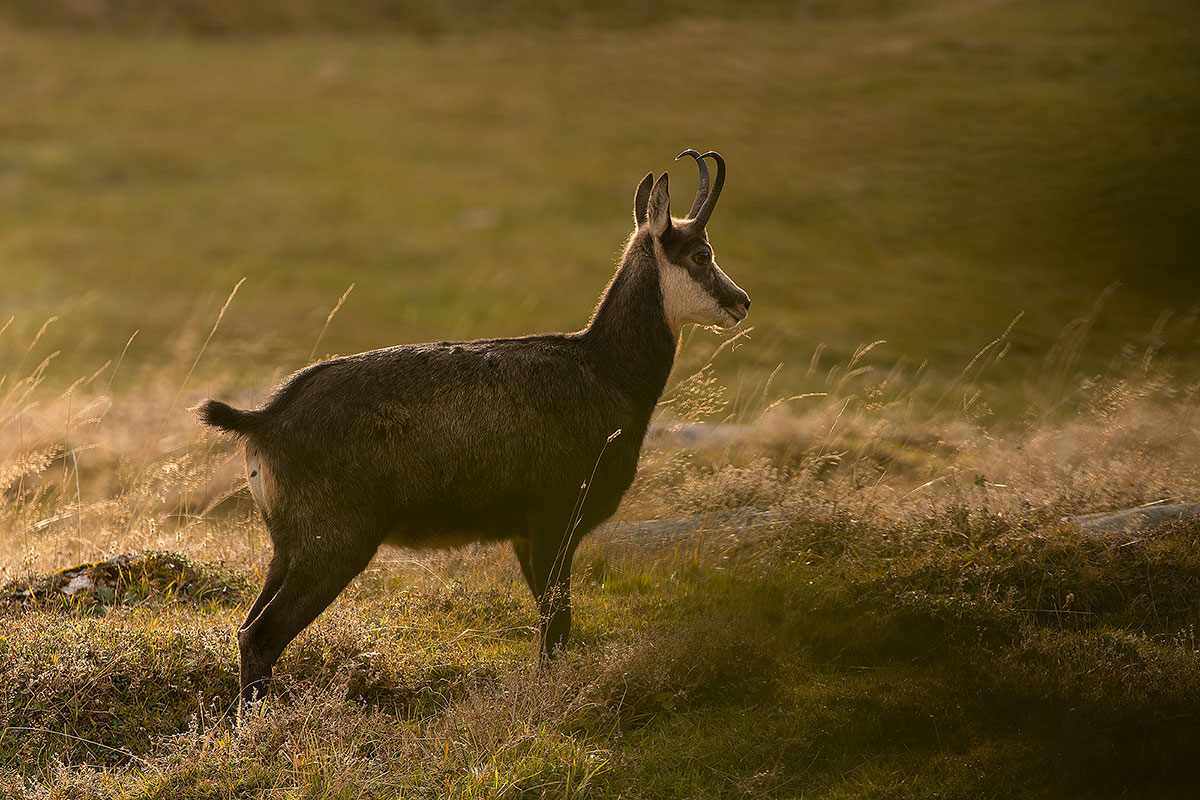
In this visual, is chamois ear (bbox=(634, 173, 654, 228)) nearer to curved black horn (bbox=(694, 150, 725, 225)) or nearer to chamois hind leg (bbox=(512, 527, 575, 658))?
curved black horn (bbox=(694, 150, 725, 225))

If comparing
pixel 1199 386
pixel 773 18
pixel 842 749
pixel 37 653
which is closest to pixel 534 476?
pixel 842 749

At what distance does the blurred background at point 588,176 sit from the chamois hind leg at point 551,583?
4.94 meters

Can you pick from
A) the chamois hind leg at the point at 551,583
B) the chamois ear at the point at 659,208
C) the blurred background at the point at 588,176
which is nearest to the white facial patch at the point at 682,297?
the chamois ear at the point at 659,208

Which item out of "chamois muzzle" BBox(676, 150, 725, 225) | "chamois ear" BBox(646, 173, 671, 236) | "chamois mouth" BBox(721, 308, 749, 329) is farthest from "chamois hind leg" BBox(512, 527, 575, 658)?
"chamois muzzle" BBox(676, 150, 725, 225)

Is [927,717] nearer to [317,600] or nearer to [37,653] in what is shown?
[317,600]

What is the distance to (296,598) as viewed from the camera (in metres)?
6.02

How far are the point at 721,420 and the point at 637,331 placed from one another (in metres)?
10.6

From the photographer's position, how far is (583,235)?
53562 millimetres

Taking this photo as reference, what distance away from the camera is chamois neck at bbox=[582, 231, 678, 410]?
281 inches

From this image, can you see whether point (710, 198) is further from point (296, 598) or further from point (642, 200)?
point (296, 598)

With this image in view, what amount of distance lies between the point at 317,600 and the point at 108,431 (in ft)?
36.0

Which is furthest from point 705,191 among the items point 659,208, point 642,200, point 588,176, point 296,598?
point 588,176

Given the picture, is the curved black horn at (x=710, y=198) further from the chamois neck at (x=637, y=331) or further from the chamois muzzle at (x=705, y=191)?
the chamois neck at (x=637, y=331)

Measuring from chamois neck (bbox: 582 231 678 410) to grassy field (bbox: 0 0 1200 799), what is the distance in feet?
4.80
